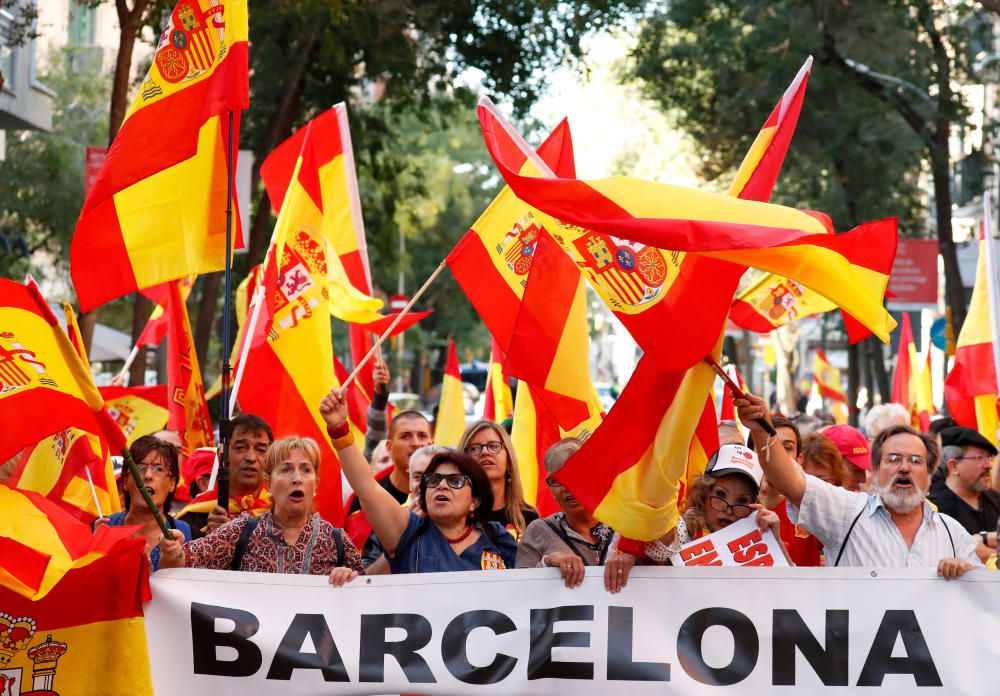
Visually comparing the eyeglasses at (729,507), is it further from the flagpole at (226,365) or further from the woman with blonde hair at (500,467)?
the flagpole at (226,365)

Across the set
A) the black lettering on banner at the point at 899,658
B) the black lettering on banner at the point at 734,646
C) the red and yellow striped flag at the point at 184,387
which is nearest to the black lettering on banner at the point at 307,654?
the black lettering on banner at the point at 734,646

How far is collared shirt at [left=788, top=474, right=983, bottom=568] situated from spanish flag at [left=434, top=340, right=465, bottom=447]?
567 centimetres

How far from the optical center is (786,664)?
5523 millimetres

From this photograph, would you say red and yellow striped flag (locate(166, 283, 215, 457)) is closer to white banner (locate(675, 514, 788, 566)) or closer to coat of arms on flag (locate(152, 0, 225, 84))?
coat of arms on flag (locate(152, 0, 225, 84))

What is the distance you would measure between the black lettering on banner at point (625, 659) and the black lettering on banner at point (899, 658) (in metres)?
0.74

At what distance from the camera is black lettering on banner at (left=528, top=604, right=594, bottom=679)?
5609 mm

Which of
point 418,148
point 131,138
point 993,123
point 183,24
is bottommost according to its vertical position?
point 131,138

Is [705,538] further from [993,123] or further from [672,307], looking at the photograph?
[993,123]

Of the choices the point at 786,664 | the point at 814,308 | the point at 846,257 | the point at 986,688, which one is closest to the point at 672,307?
the point at 846,257

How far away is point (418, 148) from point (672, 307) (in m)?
34.7

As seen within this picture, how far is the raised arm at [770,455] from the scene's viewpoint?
5340 millimetres

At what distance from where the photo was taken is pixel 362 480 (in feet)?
18.4

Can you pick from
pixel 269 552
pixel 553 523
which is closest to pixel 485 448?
pixel 553 523

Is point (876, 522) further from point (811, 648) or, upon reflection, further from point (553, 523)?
point (553, 523)
